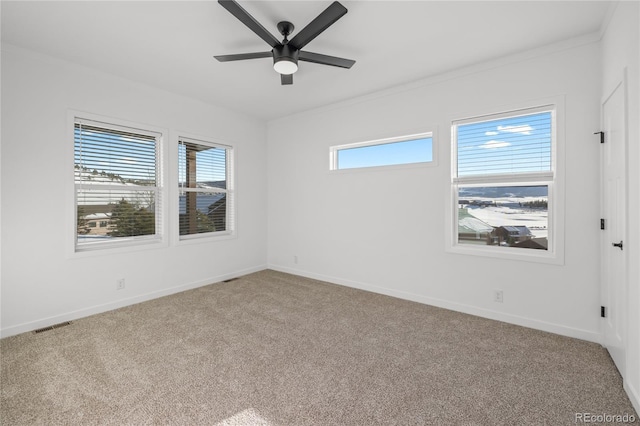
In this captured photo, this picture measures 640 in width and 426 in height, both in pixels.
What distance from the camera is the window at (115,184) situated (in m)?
3.21

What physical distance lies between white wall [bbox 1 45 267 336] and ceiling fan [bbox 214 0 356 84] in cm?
175

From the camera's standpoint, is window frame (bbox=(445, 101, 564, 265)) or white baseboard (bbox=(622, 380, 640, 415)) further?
window frame (bbox=(445, 101, 564, 265))

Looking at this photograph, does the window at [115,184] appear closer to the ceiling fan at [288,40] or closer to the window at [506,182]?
the ceiling fan at [288,40]

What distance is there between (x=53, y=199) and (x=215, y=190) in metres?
1.90

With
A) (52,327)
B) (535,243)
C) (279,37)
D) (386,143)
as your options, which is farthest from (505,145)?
(52,327)

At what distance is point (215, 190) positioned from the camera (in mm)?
4492

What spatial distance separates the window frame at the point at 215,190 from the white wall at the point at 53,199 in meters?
0.16

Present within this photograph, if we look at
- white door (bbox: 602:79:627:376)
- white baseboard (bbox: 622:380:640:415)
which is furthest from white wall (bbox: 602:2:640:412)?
white door (bbox: 602:79:627:376)

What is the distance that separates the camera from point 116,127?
3426mm

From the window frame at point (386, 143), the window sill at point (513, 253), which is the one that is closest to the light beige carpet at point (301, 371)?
the window sill at point (513, 253)

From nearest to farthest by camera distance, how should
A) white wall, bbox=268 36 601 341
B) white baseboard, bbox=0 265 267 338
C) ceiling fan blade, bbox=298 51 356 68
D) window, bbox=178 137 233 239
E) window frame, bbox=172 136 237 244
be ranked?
ceiling fan blade, bbox=298 51 356 68
white wall, bbox=268 36 601 341
white baseboard, bbox=0 265 267 338
window frame, bbox=172 136 237 244
window, bbox=178 137 233 239

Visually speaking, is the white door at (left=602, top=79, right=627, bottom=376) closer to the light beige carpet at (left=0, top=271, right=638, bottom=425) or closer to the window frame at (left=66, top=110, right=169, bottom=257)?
the light beige carpet at (left=0, top=271, right=638, bottom=425)

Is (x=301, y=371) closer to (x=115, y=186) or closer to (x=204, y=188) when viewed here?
(x=115, y=186)

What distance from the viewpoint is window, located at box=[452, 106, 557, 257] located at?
288 cm
